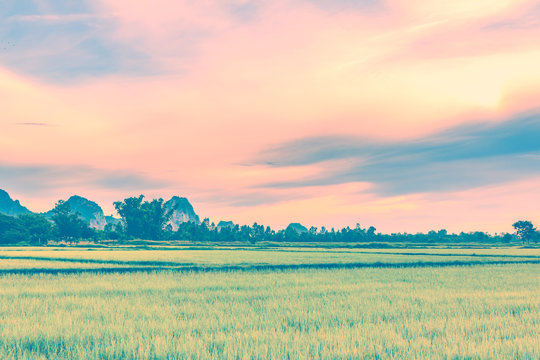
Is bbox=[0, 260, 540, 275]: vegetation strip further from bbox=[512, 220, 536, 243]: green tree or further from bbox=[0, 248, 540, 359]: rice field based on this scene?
bbox=[512, 220, 536, 243]: green tree

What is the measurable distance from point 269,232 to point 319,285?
97093mm

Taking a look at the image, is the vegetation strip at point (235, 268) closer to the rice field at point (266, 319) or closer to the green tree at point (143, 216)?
the rice field at point (266, 319)

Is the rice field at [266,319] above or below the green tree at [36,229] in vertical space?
below

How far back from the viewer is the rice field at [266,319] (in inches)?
267

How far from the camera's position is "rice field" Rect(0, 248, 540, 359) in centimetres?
677

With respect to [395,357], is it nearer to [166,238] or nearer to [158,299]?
[158,299]

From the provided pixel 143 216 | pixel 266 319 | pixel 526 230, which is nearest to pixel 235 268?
pixel 266 319

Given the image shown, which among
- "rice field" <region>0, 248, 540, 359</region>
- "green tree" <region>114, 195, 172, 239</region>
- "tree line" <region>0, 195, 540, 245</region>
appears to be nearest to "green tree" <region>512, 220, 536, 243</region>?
"tree line" <region>0, 195, 540, 245</region>

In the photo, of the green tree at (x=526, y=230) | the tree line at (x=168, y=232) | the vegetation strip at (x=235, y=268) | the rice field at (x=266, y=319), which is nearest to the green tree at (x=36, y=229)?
the tree line at (x=168, y=232)

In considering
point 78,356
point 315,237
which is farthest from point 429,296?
point 315,237

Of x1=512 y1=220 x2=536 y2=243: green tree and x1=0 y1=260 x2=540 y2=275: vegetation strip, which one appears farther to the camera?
x1=512 y1=220 x2=536 y2=243: green tree

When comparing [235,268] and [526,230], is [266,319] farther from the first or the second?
[526,230]

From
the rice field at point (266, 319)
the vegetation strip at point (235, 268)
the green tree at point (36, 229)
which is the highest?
the green tree at point (36, 229)

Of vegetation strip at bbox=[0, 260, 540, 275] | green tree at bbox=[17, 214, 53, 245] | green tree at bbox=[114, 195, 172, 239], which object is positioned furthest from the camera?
green tree at bbox=[114, 195, 172, 239]
